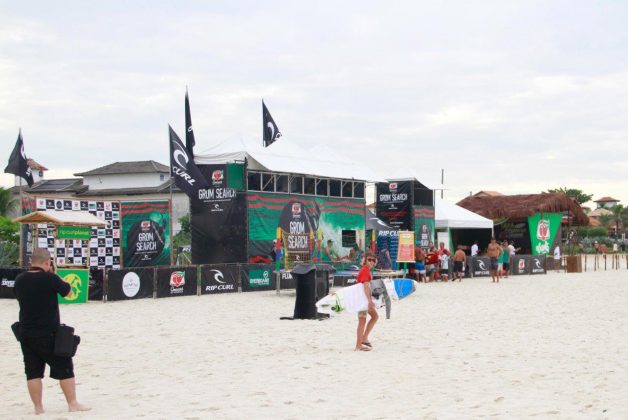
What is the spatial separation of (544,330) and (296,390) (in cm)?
706

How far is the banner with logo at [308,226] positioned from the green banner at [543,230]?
16.9 m

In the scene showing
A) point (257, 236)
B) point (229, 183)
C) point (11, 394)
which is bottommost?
point (11, 394)

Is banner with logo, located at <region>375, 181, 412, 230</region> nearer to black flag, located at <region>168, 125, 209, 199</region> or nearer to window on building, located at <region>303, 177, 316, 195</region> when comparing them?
window on building, located at <region>303, 177, 316, 195</region>

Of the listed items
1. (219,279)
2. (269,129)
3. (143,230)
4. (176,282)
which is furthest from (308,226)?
(176,282)

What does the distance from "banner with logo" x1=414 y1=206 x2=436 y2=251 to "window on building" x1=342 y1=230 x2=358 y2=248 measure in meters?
5.55

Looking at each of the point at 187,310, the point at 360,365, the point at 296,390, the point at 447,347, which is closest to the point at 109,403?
the point at 296,390

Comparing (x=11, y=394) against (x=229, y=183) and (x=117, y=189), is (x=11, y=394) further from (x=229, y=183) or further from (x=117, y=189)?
(x=117, y=189)

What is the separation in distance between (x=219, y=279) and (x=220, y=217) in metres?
4.64

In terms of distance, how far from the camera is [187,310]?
19.8 metres

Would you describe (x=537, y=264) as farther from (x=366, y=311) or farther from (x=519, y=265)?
(x=366, y=311)

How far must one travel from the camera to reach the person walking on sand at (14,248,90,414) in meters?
7.69

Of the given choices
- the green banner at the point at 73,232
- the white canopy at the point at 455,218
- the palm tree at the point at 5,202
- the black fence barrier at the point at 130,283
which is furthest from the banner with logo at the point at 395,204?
the palm tree at the point at 5,202

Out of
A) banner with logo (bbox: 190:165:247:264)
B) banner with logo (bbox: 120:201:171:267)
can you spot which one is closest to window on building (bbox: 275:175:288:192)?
banner with logo (bbox: 190:165:247:264)

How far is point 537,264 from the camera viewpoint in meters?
40.6
